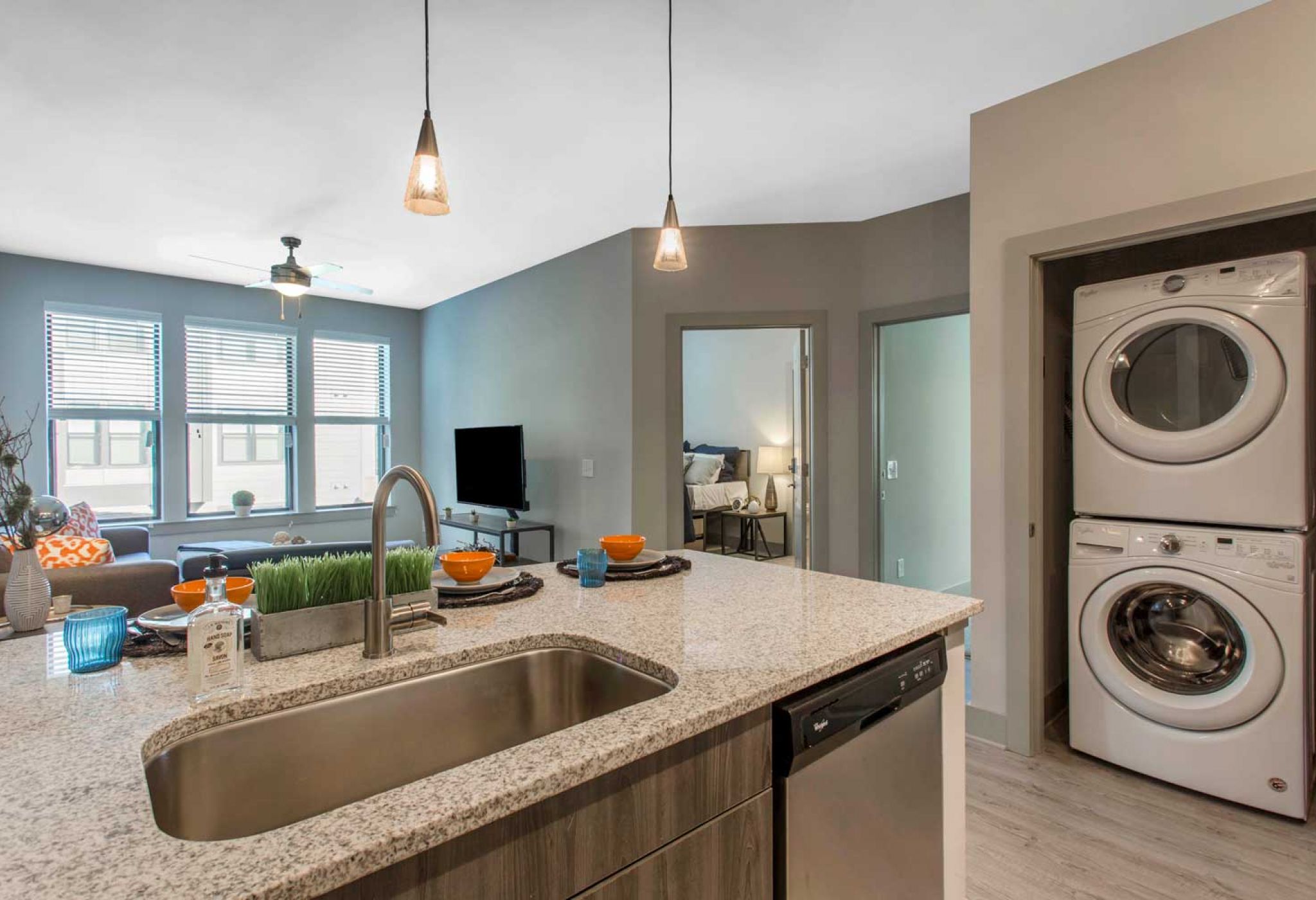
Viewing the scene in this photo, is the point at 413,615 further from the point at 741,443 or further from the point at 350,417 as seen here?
the point at 741,443

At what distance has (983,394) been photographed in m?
2.67

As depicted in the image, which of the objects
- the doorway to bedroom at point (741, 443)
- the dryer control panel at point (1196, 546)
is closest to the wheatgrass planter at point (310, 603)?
the dryer control panel at point (1196, 546)

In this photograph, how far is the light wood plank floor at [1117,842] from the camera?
182 cm

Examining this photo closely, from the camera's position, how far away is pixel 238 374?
566cm

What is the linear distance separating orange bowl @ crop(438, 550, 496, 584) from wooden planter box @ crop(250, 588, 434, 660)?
1.20 feet

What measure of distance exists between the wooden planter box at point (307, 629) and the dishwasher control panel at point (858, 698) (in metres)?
0.78

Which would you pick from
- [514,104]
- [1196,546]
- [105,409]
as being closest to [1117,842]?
[1196,546]

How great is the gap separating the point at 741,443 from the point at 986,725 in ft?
15.5

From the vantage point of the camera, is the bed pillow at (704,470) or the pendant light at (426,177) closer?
the pendant light at (426,177)

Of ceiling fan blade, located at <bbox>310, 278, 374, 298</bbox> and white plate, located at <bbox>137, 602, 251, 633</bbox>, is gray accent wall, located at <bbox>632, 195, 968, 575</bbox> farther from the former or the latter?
white plate, located at <bbox>137, 602, 251, 633</bbox>

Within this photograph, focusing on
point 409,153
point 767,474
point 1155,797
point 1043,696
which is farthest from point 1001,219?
point 767,474

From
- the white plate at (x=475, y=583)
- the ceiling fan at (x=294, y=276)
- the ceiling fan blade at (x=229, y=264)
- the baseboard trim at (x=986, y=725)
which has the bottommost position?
the baseboard trim at (x=986, y=725)

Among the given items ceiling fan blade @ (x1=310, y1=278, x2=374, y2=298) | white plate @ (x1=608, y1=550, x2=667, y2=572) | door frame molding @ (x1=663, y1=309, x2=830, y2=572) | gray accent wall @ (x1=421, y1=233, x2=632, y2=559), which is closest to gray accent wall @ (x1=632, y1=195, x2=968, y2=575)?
door frame molding @ (x1=663, y1=309, x2=830, y2=572)

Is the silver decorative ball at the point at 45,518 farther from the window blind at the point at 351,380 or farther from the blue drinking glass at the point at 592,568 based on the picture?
the window blind at the point at 351,380
